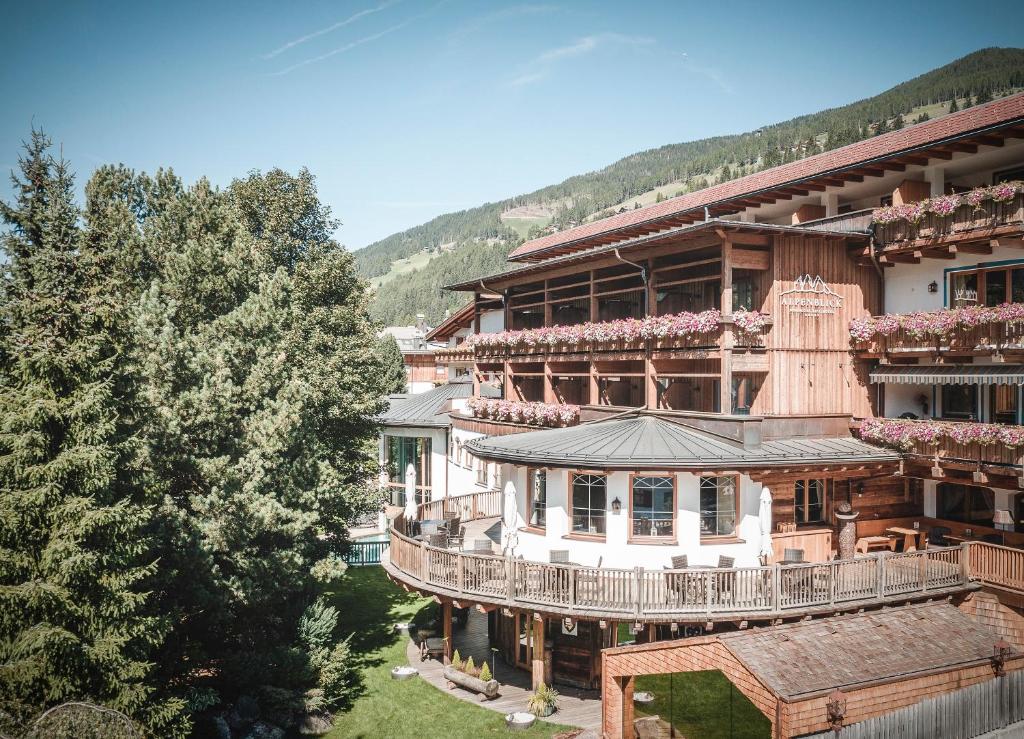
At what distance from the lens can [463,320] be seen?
40.0 metres

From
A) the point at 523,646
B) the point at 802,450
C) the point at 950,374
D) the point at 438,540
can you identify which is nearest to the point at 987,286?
the point at 950,374

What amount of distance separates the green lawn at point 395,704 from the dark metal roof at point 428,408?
38.0 ft

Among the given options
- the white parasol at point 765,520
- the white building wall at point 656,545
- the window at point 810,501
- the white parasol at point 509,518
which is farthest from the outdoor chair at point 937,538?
the white parasol at point 509,518

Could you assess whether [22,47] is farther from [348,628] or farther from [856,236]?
[856,236]

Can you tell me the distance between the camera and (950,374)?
18047 mm

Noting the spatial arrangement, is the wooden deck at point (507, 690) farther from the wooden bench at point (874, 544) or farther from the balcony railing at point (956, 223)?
the balcony railing at point (956, 223)

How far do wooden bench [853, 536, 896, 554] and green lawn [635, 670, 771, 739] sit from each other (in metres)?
5.55

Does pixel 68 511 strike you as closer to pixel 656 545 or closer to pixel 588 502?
pixel 588 502

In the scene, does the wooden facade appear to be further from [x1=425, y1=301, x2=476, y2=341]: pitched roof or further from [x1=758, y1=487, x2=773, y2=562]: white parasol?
[x1=425, y1=301, x2=476, y2=341]: pitched roof

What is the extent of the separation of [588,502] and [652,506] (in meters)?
1.73

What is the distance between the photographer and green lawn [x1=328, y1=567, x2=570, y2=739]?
16125mm

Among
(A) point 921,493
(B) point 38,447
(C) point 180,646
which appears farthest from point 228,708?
(A) point 921,493

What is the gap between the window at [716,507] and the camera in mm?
17875

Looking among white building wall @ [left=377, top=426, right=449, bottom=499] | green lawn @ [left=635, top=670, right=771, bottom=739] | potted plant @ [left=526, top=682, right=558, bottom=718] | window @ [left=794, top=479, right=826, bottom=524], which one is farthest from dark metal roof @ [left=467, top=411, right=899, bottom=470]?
white building wall @ [left=377, top=426, right=449, bottom=499]
